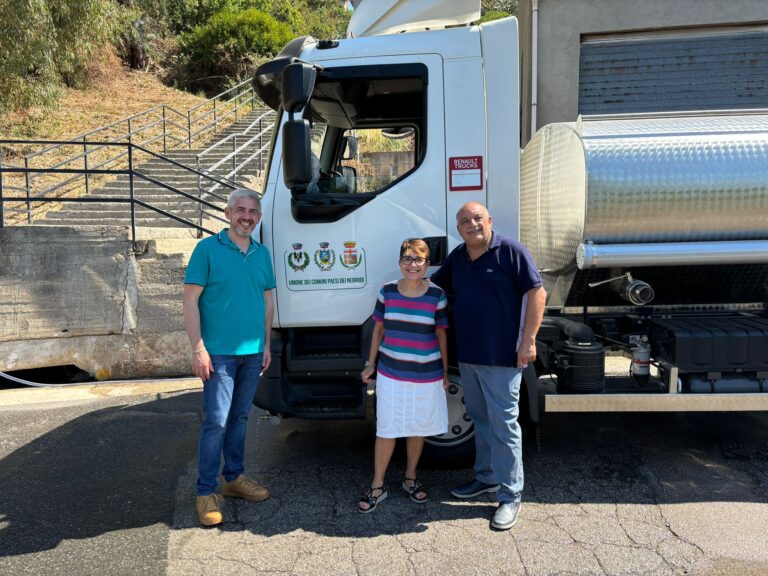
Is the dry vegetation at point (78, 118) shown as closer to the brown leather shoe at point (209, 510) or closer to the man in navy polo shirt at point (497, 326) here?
the brown leather shoe at point (209, 510)

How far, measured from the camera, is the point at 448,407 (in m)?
3.79

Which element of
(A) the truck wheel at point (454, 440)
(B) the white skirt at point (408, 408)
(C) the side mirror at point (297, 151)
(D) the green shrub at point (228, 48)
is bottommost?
(A) the truck wheel at point (454, 440)

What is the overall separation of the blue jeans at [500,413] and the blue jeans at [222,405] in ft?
4.10

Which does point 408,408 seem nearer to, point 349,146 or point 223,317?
point 223,317

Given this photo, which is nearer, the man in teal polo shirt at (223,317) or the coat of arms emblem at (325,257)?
the man in teal polo shirt at (223,317)

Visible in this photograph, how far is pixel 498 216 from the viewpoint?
3584 millimetres

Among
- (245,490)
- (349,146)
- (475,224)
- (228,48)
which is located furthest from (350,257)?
(228,48)

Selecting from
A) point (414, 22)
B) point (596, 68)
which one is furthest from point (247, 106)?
point (414, 22)

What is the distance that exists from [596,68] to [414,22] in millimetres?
5627

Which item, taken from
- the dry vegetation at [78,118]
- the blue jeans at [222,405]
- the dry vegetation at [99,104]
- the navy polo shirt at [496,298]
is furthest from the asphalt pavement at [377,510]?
the dry vegetation at [99,104]

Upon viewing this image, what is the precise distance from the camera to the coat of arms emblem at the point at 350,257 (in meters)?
3.60

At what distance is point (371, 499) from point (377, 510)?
2.9 inches

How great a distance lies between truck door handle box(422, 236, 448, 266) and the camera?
11.8 ft

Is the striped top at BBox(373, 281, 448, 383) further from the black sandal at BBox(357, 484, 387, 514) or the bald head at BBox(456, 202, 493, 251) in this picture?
the black sandal at BBox(357, 484, 387, 514)
